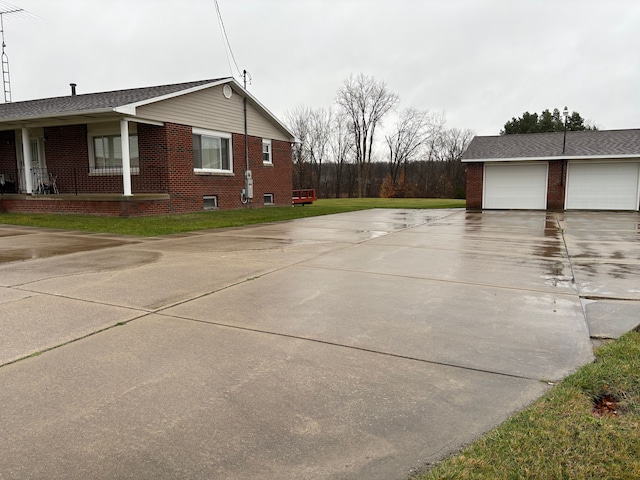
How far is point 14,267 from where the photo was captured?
23.6ft

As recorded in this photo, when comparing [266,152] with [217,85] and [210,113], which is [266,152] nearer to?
[210,113]

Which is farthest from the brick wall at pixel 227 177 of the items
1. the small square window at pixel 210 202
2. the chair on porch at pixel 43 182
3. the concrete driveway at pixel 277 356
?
the concrete driveway at pixel 277 356

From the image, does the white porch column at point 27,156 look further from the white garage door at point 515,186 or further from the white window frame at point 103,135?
the white garage door at point 515,186

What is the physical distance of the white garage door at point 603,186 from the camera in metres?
22.6

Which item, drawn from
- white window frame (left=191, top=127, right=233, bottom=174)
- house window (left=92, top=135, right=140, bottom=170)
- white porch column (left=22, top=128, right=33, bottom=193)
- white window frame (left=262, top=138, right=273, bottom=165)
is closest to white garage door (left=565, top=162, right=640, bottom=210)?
white window frame (left=262, top=138, right=273, bottom=165)

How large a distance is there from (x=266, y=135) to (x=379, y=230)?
1083 cm

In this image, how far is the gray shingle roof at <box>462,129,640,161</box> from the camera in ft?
74.7

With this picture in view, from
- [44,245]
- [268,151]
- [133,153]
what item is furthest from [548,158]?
[44,245]

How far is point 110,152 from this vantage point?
16969mm

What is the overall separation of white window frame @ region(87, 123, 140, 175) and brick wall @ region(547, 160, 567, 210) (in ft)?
63.4

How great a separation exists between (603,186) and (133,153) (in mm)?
21409

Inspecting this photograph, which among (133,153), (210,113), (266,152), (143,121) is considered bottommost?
(133,153)

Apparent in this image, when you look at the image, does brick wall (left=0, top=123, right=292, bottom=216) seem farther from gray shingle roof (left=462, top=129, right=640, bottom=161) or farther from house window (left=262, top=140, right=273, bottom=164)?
gray shingle roof (left=462, top=129, right=640, bottom=161)

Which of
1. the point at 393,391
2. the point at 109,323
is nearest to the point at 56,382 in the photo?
the point at 109,323
